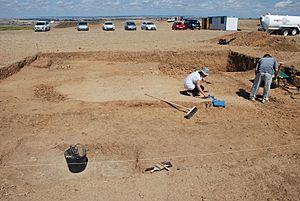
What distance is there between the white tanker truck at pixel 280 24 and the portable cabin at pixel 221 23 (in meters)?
8.57

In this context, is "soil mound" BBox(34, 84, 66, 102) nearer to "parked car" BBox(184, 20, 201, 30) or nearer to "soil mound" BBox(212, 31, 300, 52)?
"soil mound" BBox(212, 31, 300, 52)

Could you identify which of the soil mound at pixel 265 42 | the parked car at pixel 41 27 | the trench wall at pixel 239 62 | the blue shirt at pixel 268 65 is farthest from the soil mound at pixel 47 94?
the parked car at pixel 41 27

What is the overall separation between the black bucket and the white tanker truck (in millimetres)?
29085

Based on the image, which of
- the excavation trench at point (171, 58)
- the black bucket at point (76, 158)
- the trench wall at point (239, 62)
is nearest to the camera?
the black bucket at point (76, 158)

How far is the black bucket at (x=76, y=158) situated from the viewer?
19.7 ft

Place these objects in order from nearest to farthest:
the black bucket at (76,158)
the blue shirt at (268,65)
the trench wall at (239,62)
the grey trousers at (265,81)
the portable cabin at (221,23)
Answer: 1. the black bucket at (76,158)
2. the blue shirt at (268,65)
3. the grey trousers at (265,81)
4. the trench wall at (239,62)
5. the portable cabin at (221,23)

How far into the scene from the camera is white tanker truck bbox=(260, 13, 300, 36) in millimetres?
30156

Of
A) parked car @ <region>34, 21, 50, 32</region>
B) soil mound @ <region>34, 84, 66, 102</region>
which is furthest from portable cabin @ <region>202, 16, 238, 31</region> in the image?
soil mound @ <region>34, 84, 66, 102</region>

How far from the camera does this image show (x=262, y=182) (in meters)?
5.54

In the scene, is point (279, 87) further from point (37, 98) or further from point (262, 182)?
point (37, 98)

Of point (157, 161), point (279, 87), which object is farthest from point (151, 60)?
point (157, 161)

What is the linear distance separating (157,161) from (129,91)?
453 cm

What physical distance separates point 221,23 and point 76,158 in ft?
126

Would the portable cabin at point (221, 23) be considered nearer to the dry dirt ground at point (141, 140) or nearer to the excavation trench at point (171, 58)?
the excavation trench at point (171, 58)
